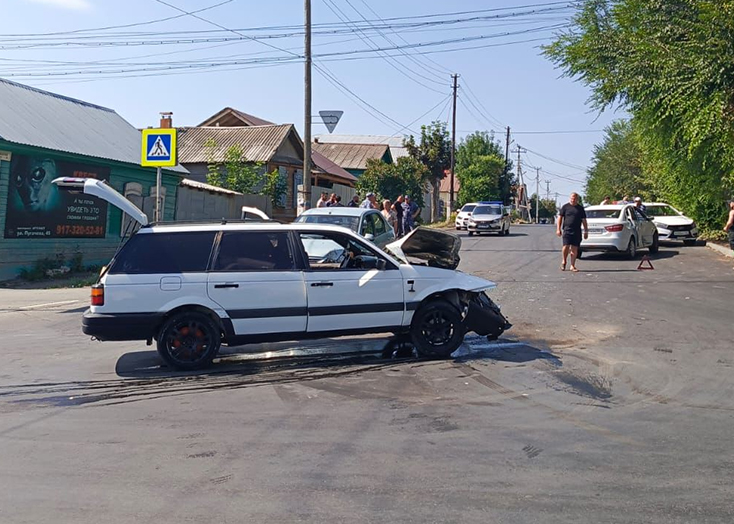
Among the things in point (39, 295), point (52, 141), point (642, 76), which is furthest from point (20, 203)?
point (642, 76)

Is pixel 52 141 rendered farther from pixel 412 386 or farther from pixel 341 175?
pixel 341 175

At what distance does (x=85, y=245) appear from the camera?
20.9m

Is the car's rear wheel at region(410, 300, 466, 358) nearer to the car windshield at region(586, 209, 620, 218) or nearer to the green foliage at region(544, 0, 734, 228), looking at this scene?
the green foliage at region(544, 0, 734, 228)

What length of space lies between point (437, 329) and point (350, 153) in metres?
55.4

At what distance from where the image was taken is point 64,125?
70.6ft

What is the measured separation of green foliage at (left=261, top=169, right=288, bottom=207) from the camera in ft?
111

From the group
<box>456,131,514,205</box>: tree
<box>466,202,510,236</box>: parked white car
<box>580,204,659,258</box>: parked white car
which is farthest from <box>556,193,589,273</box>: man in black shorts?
<box>456,131,514,205</box>: tree

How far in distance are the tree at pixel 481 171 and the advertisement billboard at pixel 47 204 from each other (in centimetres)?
5656

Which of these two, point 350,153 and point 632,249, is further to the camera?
point 350,153

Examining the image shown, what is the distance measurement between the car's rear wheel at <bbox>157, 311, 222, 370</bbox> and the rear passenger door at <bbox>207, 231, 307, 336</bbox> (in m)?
0.28

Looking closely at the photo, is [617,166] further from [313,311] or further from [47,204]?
Result: [313,311]

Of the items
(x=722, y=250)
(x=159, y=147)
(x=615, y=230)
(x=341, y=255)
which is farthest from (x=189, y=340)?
(x=722, y=250)

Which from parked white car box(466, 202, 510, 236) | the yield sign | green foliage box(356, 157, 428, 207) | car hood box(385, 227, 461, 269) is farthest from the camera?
green foliage box(356, 157, 428, 207)

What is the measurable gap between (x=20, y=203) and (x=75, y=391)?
39.4ft
